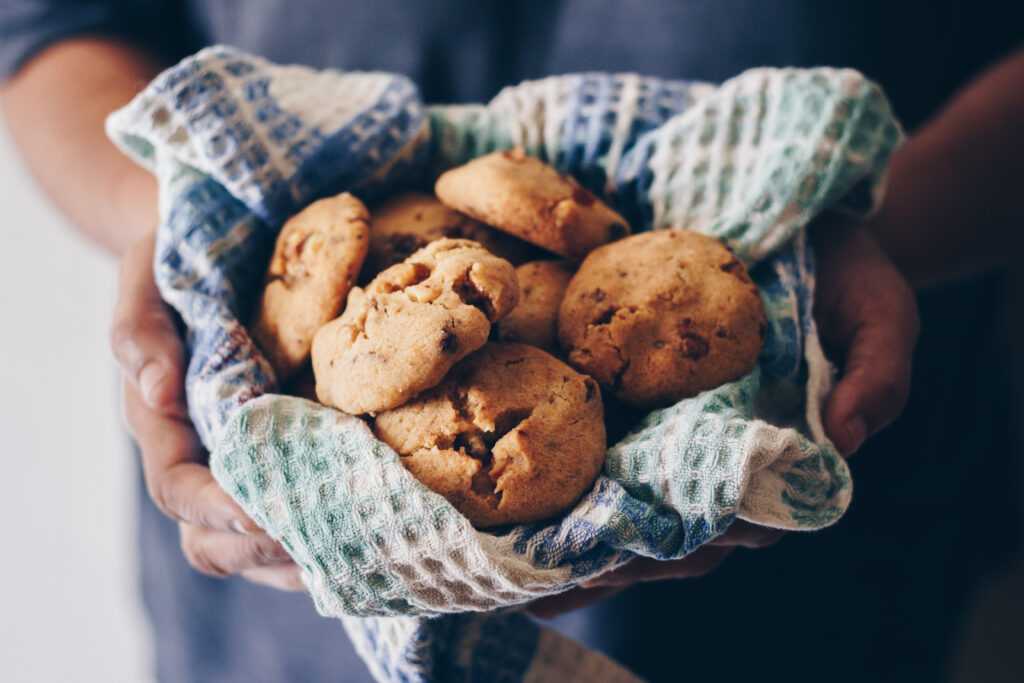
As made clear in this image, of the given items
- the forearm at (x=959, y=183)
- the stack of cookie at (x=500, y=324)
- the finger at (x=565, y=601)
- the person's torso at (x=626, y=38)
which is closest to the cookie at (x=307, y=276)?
the stack of cookie at (x=500, y=324)

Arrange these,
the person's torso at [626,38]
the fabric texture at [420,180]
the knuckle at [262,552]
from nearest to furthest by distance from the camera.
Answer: the fabric texture at [420,180] < the knuckle at [262,552] < the person's torso at [626,38]

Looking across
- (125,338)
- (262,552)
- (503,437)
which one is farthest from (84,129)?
(503,437)

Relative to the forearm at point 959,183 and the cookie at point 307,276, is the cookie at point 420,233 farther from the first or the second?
the forearm at point 959,183

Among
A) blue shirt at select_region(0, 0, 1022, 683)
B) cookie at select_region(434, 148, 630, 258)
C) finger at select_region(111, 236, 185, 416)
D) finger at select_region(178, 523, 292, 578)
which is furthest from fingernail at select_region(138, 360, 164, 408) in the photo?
blue shirt at select_region(0, 0, 1022, 683)

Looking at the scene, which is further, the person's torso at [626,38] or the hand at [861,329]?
the person's torso at [626,38]

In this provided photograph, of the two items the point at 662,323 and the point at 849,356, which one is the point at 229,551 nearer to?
the point at 662,323

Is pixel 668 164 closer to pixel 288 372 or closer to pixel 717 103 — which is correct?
pixel 717 103

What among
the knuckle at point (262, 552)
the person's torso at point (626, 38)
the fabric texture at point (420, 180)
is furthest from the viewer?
the person's torso at point (626, 38)
